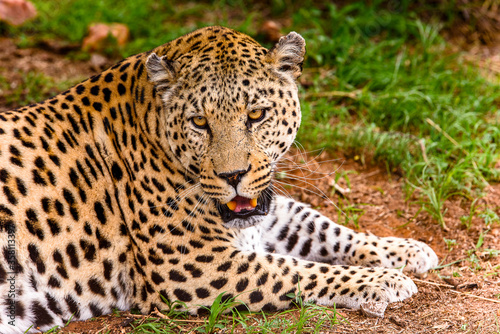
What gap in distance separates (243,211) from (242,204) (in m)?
0.07

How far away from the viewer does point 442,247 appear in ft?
19.8

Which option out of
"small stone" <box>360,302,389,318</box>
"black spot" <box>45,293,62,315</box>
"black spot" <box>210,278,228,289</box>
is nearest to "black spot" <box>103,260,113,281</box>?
"black spot" <box>45,293,62,315</box>

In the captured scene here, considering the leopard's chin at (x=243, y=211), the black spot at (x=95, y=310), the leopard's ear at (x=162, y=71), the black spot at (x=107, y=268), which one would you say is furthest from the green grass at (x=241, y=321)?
the leopard's ear at (x=162, y=71)

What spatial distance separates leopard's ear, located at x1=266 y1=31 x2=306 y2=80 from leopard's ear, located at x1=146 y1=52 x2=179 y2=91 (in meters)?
0.85

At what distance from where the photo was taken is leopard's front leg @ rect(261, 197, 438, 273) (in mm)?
5734

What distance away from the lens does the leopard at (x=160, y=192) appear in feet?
15.1

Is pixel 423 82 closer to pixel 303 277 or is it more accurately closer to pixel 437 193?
pixel 437 193

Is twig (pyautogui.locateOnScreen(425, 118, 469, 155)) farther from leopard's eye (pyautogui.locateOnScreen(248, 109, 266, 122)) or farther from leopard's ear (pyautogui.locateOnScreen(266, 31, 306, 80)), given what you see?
leopard's eye (pyautogui.locateOnScreen(248, 109, 266, 122))

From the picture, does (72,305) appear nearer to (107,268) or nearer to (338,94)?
(107,268)

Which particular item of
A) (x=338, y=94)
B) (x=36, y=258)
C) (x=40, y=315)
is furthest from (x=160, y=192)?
(x=338, y=94)

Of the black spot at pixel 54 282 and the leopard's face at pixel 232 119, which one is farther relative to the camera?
the black spot at pixel 54 282

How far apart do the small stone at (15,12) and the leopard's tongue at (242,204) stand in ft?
28.5

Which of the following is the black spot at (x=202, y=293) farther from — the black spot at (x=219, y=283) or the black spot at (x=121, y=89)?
the black spot at (x=121, y=89)

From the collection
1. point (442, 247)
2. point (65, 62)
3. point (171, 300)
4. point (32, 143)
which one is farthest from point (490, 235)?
point (65, 62)
